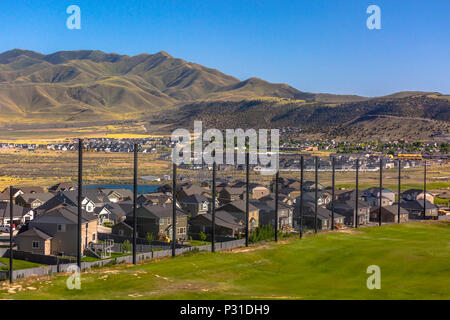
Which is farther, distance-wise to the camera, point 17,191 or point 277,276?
point 17,191

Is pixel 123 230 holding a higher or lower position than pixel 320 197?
lower

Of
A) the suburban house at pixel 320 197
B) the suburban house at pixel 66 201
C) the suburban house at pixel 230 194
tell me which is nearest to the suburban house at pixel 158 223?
the suburban house at pixel 66 201

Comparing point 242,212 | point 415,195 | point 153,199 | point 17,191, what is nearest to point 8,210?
point 17,191

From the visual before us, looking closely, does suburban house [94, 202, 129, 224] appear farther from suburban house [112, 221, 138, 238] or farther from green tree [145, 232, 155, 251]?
green tree [145, 232, 155, 251]

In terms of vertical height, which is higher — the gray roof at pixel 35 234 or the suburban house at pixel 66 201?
the suburban house at pixel 66 201

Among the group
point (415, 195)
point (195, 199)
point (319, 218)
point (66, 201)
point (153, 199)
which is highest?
point (66, 201)

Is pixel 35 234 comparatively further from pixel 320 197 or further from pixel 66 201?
pixel 320 197

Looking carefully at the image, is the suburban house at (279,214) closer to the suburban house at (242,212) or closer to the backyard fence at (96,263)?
the suburban house at (242,212)
